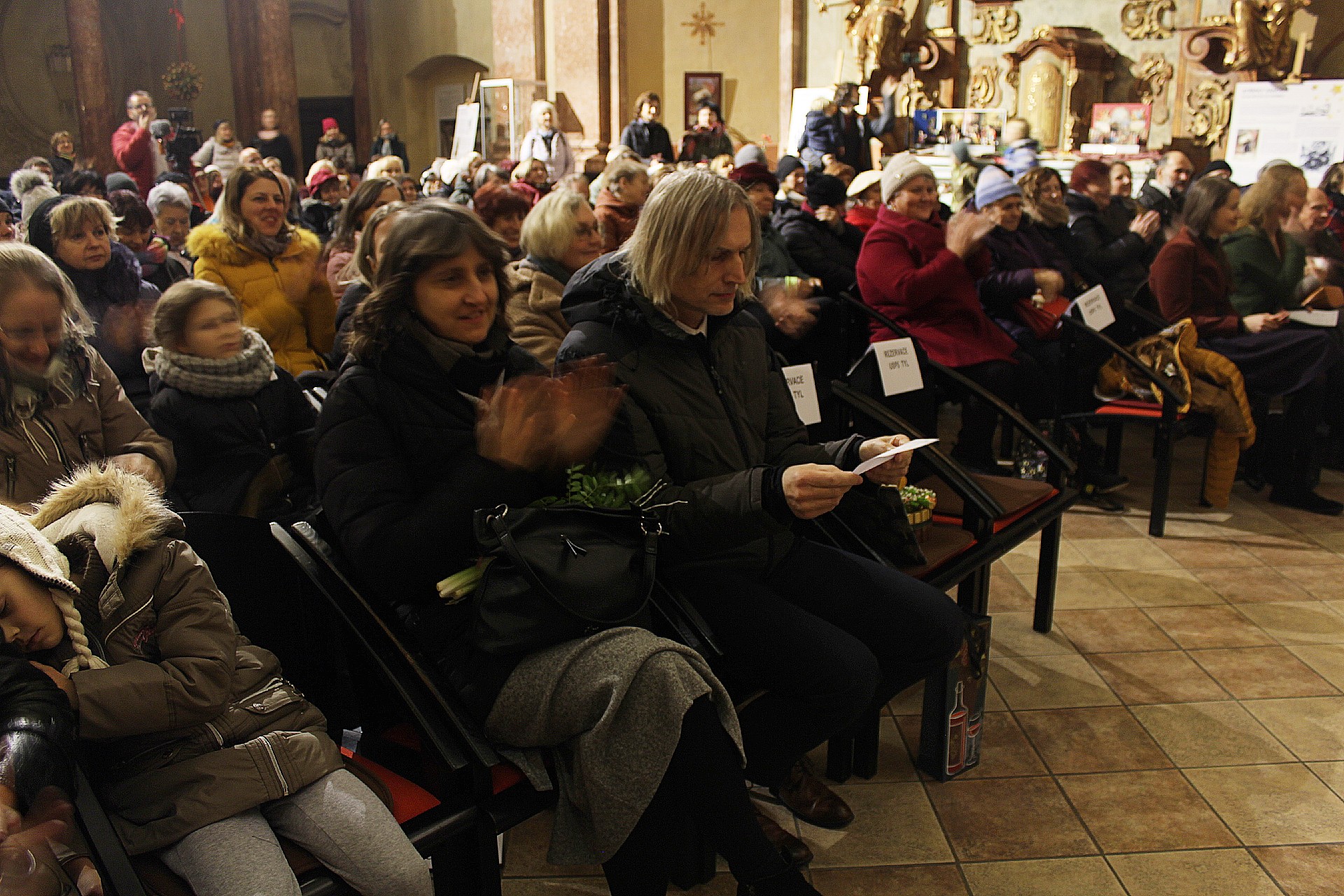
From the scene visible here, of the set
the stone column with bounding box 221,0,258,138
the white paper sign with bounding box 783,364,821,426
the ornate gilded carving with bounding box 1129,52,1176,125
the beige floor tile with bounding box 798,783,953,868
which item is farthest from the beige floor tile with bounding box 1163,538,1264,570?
the stone column with bounding box 221,0,258,138

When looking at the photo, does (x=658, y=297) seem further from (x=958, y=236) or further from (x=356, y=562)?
(x=958, y=236)

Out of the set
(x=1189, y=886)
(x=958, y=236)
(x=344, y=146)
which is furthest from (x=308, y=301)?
(x=344, y=146)

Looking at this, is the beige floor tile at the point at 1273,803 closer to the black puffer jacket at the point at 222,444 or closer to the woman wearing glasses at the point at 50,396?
the black puffer jacket at the point at 222,444

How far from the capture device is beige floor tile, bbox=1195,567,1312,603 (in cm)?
375

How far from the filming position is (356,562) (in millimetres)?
1833

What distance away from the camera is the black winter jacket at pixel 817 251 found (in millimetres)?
5227

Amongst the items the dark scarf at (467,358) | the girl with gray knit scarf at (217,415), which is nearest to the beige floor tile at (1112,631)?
the dark scarf at (467,358)

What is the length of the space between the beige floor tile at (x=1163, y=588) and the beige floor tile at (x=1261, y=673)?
372 mm

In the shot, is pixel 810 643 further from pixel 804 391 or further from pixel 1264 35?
pixel 1264 35

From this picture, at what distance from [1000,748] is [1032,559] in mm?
1433

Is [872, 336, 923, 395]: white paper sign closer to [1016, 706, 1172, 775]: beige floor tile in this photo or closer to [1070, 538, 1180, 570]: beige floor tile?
[1070, 538, 1180, 570]: beige floor tile

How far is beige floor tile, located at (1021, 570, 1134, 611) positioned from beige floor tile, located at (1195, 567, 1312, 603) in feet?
1.22

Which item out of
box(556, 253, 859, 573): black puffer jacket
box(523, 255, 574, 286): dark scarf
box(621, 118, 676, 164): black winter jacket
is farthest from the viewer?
box(621, 118, 676, 164): black winter jacket

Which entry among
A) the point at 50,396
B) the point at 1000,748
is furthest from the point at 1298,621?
the point at 50,396
